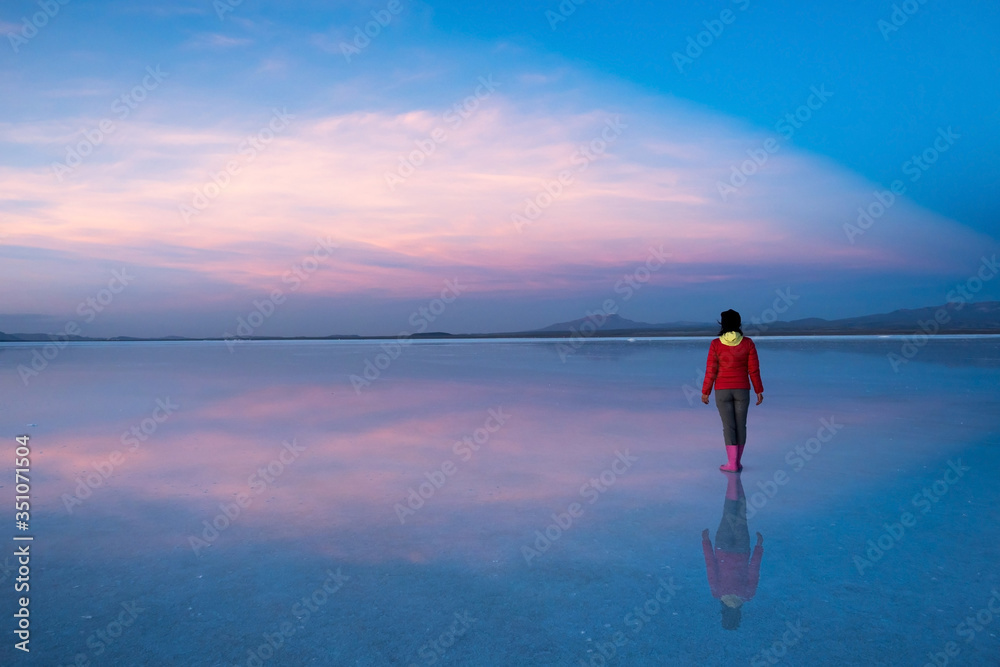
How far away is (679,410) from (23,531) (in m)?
8.56

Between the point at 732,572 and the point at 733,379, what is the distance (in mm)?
2904

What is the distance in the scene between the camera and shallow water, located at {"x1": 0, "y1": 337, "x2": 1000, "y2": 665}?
110 inches

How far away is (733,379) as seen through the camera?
608cm
